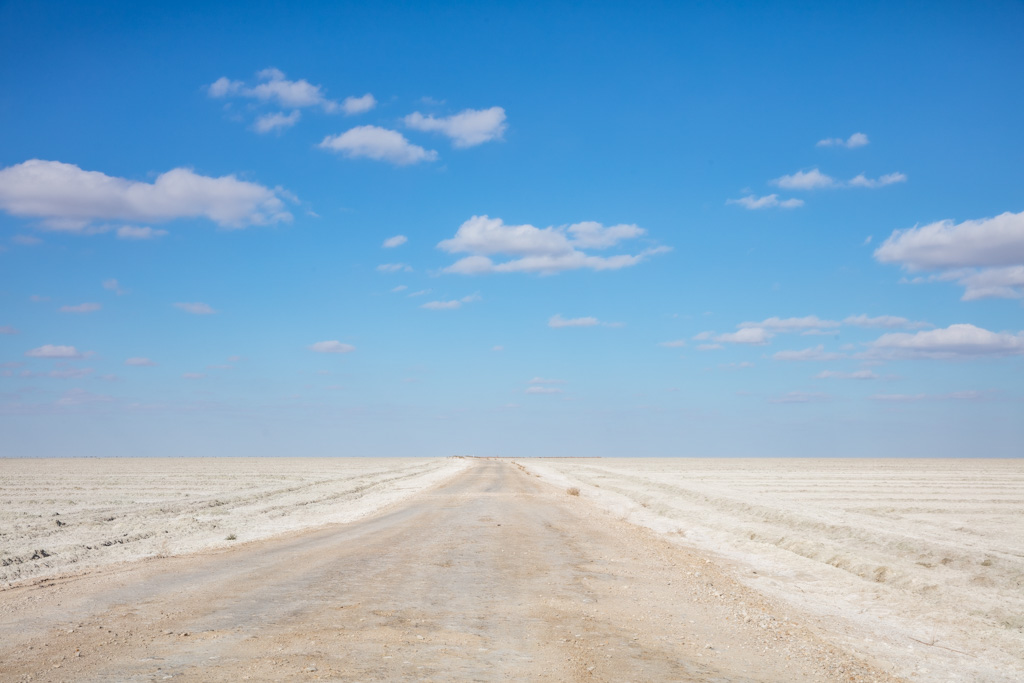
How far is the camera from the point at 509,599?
1044 cm

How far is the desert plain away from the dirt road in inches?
1.8

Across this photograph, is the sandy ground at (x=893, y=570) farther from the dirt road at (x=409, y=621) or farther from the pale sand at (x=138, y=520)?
the pale sand at (x=138, y=520)

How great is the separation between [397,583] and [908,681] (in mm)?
7426

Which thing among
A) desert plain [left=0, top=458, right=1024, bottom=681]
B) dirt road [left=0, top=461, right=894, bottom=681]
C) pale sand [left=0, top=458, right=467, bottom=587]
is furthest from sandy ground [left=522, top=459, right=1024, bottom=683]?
pale sand [left=0, top=458, right=467, bottom=587]

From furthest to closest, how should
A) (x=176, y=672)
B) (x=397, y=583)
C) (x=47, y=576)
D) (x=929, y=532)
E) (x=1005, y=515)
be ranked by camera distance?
(x=1005, y=515) → (x=929, y=532) → (x=47, y=576) → (x=397, y=583) → (x=176, y=672)

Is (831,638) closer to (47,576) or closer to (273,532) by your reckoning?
(47,576)

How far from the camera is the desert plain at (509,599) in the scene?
23.8 ft

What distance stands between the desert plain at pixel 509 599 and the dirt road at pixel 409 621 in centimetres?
5

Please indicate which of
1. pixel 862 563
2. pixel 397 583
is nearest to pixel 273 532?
pixel 397 583

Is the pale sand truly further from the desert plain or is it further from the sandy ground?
the sandy ground

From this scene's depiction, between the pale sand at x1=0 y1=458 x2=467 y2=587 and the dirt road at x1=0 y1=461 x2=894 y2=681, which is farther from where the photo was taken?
the pale sand at x1=0 y1=458 x2=467 y2=587

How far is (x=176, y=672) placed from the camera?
21.5 feet

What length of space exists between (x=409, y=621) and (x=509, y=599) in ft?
6.86

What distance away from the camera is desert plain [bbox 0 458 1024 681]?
7.24 meters
